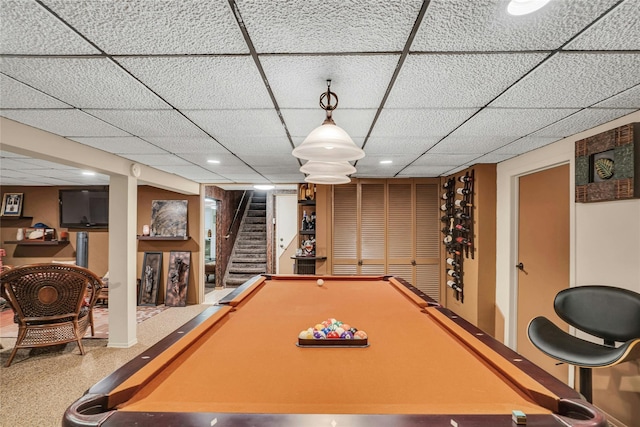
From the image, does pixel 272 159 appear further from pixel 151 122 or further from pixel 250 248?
pixel 250 248

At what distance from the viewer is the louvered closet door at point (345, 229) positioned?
565cm

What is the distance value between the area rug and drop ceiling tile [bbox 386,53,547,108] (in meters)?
4.82

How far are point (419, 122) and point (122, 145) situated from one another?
2813 millimetres

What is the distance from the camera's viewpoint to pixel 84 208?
632 cm

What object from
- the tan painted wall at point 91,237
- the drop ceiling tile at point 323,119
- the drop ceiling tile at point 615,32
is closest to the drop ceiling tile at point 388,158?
the drop ceiling tile at point 323,119

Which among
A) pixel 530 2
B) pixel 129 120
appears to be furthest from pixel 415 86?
pixel 129 120

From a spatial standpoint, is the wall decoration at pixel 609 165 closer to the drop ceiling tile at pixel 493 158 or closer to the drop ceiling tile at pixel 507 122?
the drop ceiling tile at pixel 507 122

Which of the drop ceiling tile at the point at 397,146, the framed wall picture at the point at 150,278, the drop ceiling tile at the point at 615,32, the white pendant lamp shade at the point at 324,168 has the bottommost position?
the framed wall picture at the point at 150,278

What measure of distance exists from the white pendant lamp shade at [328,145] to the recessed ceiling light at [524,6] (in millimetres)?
845

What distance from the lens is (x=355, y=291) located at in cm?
300

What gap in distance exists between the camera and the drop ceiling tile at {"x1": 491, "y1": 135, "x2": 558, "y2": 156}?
3.02m

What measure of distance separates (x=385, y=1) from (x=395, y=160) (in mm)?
3059

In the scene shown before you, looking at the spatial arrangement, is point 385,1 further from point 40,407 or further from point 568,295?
point 40,407

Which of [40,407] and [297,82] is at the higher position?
[297,82]
